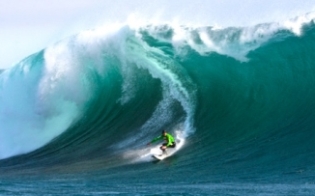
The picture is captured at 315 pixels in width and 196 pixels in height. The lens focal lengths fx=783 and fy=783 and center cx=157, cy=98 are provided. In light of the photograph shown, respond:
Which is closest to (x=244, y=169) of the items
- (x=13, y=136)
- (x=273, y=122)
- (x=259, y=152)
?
(x=259, y=152)

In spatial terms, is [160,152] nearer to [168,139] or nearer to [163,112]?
[168,139]

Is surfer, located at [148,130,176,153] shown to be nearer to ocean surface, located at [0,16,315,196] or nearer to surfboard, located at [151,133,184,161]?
surfboard, located at [151,133,184,161]

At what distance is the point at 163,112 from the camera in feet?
63.1

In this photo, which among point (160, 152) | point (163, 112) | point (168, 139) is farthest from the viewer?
point (163, 112)

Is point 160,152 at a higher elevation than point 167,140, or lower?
lower

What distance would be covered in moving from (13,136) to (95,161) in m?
4.07

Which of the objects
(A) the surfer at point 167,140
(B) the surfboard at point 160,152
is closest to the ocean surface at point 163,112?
(B) the surfboard at point 160,152

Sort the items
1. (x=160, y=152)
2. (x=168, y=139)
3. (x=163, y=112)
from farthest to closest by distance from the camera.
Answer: (x=163, y=112), (x=168, y=139), (x=160, y=152)

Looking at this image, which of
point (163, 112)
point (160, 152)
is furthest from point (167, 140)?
point (163, 112)

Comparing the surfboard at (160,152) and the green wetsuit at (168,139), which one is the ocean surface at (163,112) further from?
the green wetsuit at (168,139)

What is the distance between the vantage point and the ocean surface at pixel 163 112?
15.1 metres

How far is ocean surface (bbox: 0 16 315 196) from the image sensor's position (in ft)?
49.5

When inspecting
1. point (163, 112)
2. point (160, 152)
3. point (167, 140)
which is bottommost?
point (160, 152)

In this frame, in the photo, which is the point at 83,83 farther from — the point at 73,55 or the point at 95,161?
the point at 95,161
